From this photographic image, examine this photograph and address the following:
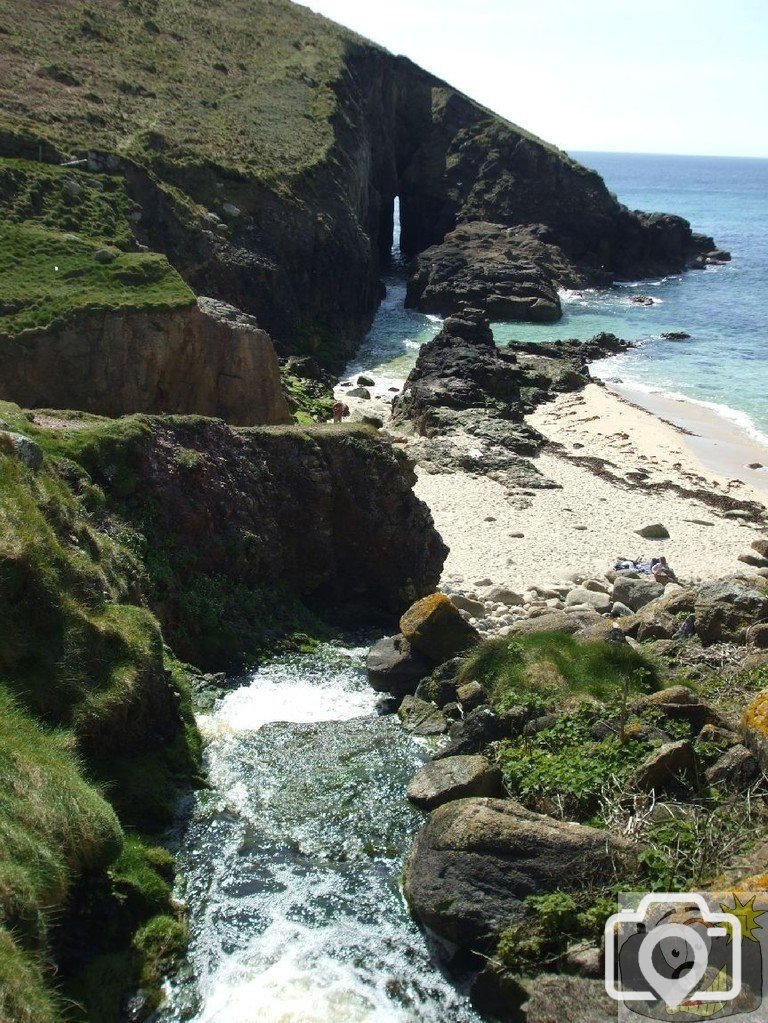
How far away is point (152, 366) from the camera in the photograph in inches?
963

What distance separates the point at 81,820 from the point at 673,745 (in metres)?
7.07

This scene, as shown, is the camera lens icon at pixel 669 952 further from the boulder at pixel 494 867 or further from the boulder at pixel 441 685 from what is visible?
the boulder at pixel 441 685

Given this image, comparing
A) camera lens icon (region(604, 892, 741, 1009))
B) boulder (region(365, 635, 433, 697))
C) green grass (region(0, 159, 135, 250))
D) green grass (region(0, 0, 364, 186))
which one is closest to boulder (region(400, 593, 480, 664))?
boulder (region(365, 635, 433, 697))

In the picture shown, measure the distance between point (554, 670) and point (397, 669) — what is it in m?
2.95

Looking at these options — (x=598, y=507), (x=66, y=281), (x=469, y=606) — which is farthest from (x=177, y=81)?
(x=469, y=606)

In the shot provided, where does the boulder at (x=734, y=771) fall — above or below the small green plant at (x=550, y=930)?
above

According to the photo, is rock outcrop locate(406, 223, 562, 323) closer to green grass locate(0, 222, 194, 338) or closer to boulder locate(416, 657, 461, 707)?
green grass locate(0, 222, 194, 338)

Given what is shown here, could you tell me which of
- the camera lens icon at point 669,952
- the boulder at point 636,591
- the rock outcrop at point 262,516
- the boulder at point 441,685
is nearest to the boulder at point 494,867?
the camera lens icon at point 669,952

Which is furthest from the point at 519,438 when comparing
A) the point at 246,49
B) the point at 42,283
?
the point at 246,49

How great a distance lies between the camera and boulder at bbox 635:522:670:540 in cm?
2770

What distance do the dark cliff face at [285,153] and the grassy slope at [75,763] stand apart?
28503 mm

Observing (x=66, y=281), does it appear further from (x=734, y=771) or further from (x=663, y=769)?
(x=734, y=771)

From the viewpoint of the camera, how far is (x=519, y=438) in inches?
1405

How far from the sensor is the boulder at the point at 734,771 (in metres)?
11.4
